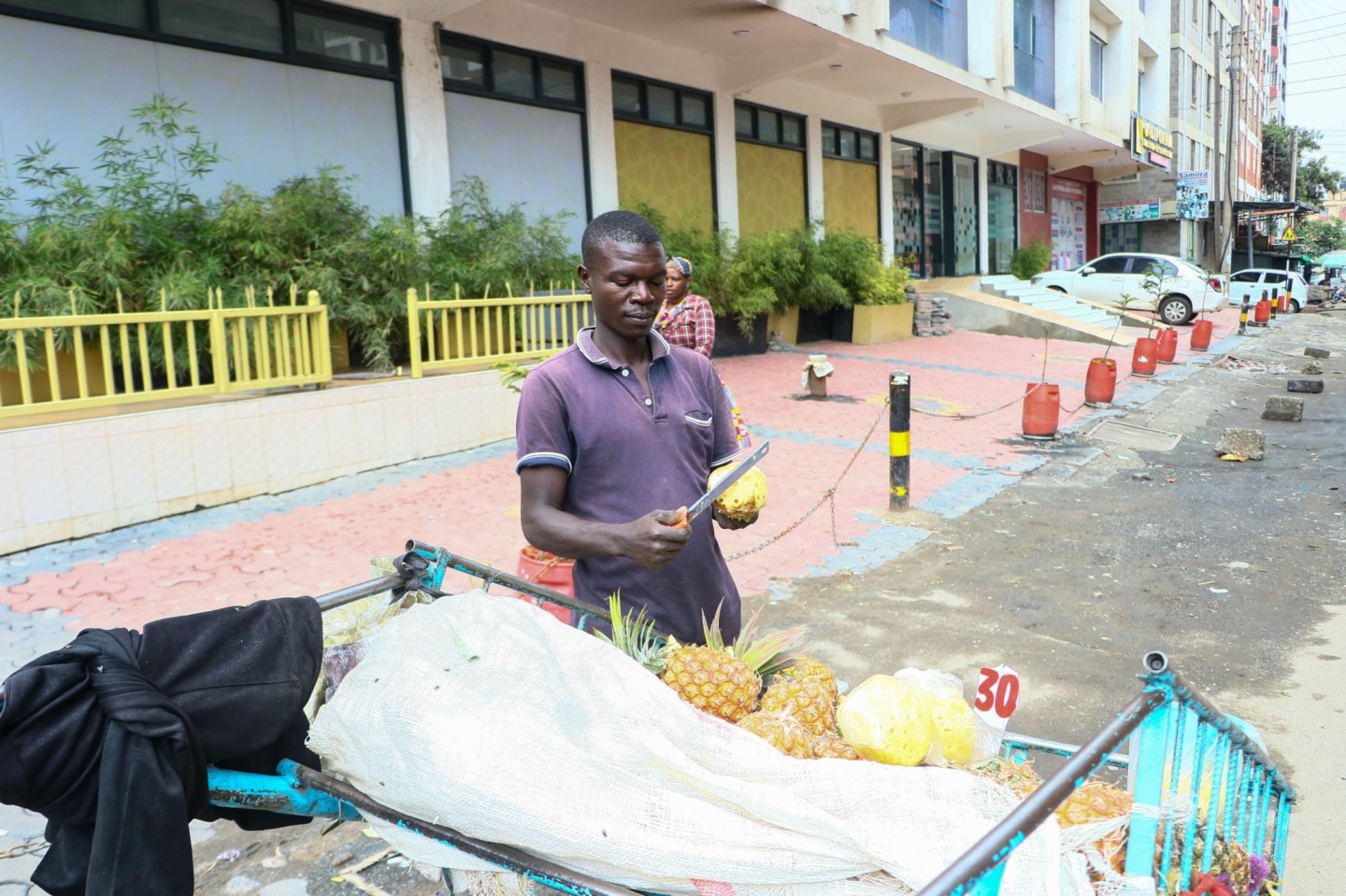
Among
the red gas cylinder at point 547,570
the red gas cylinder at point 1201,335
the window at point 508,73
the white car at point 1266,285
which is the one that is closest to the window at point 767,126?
the window at point 508,73

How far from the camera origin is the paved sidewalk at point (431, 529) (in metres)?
5.21

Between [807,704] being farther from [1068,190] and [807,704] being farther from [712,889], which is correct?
[1068,190]

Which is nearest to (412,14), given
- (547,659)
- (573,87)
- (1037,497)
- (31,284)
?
(573,87)

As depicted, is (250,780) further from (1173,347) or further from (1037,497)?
(1173,347)

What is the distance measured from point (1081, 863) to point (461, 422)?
7593 millimetres

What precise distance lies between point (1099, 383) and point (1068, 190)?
2136 cm

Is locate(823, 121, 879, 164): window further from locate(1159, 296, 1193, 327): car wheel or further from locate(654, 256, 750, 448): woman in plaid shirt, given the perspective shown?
locate(654, 256, 750, 448): woman in plaid shirt

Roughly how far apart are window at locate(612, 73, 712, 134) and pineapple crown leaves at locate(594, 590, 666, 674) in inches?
469

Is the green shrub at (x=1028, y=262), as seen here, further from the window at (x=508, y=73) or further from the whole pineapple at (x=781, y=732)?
the whole pineapple at (x=781, y=732)

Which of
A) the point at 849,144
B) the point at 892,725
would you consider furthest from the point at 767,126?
the point at 892,725

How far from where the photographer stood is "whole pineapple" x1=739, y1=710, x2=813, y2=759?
1.72 metres

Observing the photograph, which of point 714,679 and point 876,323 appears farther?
point 876,323

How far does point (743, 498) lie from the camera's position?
8.03 feet

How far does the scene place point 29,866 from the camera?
9.78 feet
